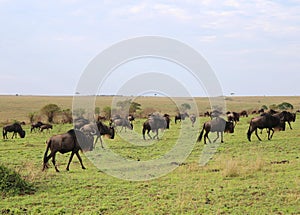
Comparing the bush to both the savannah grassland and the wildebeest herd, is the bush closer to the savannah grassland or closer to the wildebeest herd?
the savannah grassland

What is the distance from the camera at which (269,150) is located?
20625 mm

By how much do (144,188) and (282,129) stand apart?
1861 centimetres

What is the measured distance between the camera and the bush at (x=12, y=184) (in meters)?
12.1

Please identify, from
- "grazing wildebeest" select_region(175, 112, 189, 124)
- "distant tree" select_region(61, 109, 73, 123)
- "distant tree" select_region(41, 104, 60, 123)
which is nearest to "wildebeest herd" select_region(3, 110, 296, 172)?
"grazing wildebeest" select_region(175, 112, 189, 124)

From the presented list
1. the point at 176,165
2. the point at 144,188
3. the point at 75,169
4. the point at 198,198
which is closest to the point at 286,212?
the point at 198,198

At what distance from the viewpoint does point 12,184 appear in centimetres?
1226

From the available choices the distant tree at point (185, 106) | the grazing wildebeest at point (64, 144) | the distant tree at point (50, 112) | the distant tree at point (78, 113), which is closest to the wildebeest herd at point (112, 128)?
the grazing wildebeest at point (64, 144)

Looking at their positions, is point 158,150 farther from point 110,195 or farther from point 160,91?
point 110,195

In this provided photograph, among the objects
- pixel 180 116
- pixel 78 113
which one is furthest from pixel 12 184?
pixel 180 116

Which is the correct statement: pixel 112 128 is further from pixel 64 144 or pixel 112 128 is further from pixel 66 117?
pixel 66 117

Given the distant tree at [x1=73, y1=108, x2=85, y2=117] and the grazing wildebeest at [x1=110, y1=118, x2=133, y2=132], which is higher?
the distant tree at [x1=73, y1=108, x2=85, y2=117]

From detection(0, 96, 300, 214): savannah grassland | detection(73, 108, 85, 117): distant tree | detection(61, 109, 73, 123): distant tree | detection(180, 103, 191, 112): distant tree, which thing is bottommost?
detection(0, 96, 300, 214): savannah grassland

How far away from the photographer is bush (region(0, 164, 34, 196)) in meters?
12.1

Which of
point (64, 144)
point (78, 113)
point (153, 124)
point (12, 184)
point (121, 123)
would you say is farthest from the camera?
point (78, 113)
